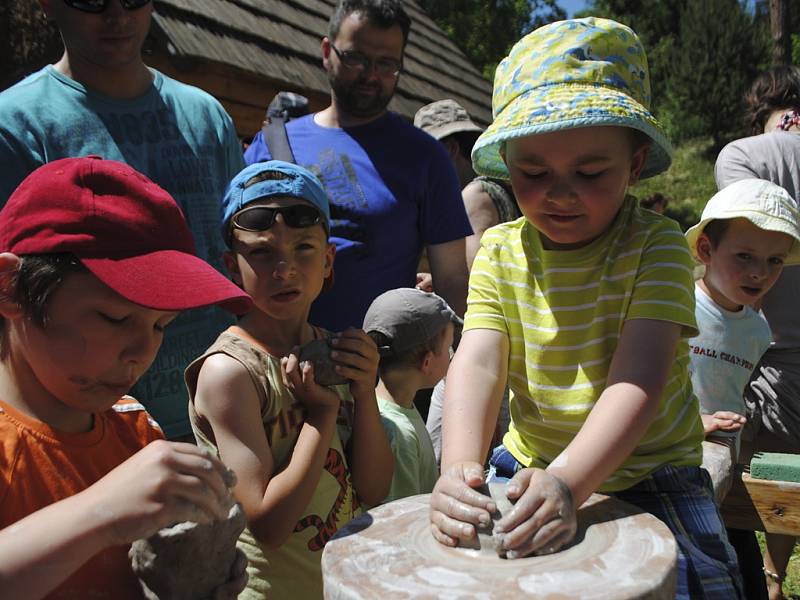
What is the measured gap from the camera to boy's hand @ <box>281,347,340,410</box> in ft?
6.46

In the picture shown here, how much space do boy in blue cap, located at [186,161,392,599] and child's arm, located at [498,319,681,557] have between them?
70cm

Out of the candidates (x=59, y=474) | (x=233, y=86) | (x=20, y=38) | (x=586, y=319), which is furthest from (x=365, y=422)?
(x=233, y=86)

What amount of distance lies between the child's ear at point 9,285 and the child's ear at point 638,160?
1301 millimetres

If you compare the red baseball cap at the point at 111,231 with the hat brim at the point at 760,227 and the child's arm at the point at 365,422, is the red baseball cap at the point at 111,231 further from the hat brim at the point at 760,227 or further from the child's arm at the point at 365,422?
the hat brim at the point at 760,227

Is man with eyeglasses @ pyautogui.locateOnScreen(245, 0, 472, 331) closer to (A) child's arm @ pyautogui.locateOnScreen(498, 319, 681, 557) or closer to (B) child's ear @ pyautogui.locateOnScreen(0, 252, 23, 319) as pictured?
(A) child's arm @ pyautogui.locateOnScreen(498, 319, 681, 557)

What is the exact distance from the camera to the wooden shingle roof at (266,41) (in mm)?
4738

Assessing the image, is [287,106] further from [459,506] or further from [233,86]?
[459,506]

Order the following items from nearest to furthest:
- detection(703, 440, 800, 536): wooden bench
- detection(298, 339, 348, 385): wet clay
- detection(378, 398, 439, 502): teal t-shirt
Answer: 1. detection(298, 339, 348, 385): wet clay
2. detection(703, 440, 800, 536): wooden bench
3. detection(378, 398, 439, 502): teal t-shirt

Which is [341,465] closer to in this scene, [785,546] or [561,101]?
[561,101]

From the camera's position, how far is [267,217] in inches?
84.7

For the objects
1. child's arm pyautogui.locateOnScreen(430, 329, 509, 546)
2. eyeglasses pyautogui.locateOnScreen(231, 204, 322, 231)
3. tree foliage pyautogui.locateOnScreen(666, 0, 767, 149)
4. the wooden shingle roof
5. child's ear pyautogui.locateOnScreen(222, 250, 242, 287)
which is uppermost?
tree foliage pyautogui.locateOnScreen(666, 0, 767, 149)

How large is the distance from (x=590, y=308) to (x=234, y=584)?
962 millimetres

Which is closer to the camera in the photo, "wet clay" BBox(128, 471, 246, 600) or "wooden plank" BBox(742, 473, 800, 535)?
"wet clay" BBox(128, 471, 246, 600)

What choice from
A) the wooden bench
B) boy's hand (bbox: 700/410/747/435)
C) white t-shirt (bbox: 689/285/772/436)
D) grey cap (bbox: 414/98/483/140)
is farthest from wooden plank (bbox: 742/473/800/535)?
grey cap (bbox: 414/98/483/140)
